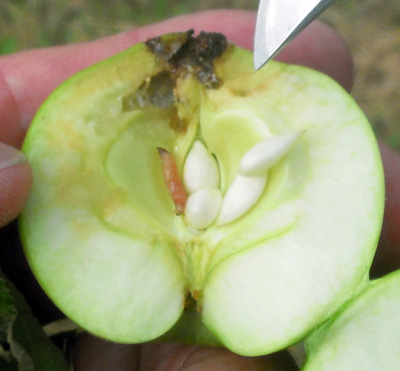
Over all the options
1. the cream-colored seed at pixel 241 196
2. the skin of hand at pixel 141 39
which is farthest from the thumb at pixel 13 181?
the cream-colored seed at pixel 241 196

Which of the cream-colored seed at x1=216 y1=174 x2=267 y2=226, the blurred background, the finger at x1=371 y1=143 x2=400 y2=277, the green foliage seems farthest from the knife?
the green foliage

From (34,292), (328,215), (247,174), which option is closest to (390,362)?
(328,215)

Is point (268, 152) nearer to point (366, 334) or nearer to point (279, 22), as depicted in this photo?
point (279, 22)

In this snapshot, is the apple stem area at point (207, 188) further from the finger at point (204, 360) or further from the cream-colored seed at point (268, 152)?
the finger at point (204, 360)

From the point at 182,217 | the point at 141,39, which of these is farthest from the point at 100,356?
the point at 141,39

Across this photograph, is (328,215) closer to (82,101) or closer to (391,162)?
(82,101)

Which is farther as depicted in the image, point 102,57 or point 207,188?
point 102,57
